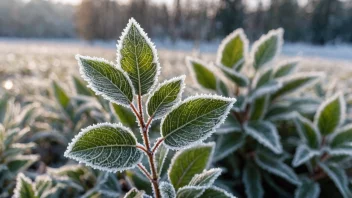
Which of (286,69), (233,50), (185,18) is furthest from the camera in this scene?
(185,18)

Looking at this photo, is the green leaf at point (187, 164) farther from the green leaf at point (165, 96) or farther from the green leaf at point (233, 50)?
the green leaf at point (233, 50)

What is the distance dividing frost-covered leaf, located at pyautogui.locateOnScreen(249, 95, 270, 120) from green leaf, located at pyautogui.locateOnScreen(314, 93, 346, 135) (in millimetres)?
216

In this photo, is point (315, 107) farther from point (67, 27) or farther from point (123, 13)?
point (67, 27)

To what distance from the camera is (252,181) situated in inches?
52.1

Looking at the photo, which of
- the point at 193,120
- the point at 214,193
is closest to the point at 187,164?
the point at 214,193

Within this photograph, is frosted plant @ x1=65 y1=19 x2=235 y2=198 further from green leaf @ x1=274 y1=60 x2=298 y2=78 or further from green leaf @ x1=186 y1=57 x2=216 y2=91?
green leaf @ x1=274 y1=60 x2=298 y2=78

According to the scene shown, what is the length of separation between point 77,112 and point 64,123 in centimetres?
17

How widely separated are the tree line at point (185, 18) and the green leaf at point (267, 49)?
37.5 meters

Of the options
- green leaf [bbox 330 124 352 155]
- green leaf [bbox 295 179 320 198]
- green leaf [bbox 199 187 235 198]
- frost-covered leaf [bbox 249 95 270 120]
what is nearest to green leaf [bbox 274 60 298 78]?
frost-covered leaf [bbox 249 95 270 120]

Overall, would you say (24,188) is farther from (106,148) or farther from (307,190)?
(307,190)

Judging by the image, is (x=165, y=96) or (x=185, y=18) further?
(x=185, y=18)

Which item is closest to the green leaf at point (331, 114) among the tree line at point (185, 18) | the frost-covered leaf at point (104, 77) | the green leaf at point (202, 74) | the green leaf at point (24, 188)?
the green leaf at point (202, 74)

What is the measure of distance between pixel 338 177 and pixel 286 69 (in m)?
0.51

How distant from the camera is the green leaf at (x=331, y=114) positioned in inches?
49.9
